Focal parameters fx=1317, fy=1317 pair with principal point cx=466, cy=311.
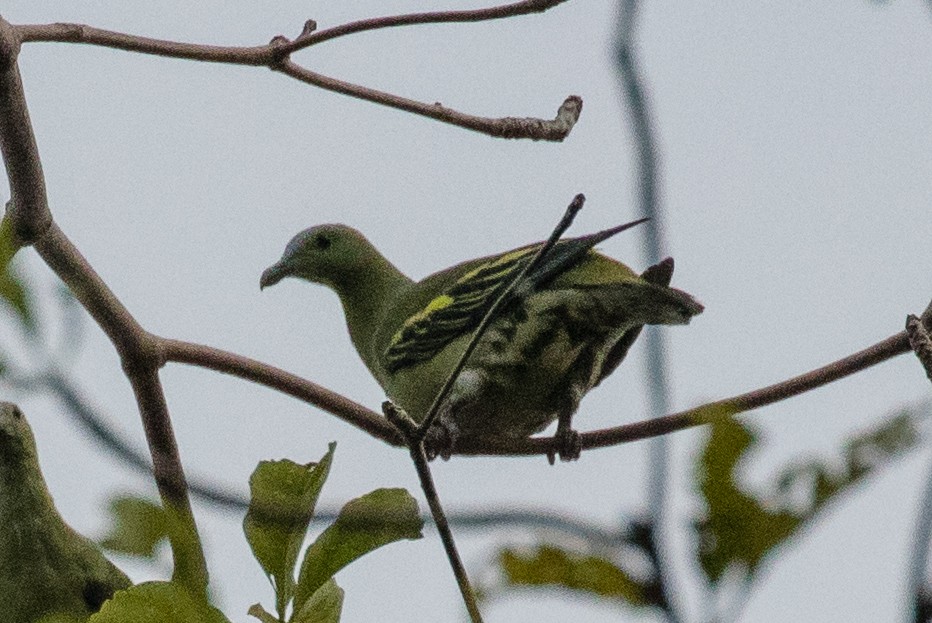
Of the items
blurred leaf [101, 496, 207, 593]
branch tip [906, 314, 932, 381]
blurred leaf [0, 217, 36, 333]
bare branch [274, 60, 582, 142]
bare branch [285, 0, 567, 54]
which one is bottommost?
blurred leaf [101, 496, 207, 593]

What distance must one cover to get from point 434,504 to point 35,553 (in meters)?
3.21

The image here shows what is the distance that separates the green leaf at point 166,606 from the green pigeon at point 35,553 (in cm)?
234

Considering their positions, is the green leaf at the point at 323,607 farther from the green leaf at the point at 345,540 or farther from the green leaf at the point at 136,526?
the green leaf at the point at 136,526

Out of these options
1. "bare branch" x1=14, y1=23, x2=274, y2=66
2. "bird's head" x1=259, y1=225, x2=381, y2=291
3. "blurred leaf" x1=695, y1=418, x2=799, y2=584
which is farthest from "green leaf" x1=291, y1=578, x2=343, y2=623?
"bird's head" x1=259, y1=225, x2=381, y2=291

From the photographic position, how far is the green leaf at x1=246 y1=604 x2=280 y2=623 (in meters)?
2.19

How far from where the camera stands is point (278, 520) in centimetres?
217

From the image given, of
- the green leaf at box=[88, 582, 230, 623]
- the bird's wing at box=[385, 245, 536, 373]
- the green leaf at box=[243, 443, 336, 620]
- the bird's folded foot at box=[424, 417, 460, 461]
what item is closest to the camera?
the green leaf at box=[88, 582, 230, 623]

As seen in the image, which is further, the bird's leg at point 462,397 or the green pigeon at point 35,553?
the bird's leg at point 462,397

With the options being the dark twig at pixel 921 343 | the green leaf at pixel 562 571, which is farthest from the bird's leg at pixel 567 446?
the green leaf at pixel 562 571

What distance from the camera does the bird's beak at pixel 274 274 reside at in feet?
19.9

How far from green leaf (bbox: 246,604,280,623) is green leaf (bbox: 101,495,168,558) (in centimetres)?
57

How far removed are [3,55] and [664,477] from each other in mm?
2848

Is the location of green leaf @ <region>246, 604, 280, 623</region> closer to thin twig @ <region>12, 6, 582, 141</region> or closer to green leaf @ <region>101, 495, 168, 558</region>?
green leaf @ <region>101, 495, 168, 558</region>

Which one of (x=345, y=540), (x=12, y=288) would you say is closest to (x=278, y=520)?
(x=345, y=540)
